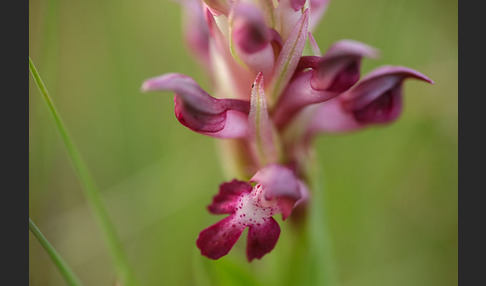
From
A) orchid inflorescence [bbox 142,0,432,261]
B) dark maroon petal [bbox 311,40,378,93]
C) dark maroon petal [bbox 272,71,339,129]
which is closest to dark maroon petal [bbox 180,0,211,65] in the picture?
orchid inflorescence [bbox 142,0,432,261]

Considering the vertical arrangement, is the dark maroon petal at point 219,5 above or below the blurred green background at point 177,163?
above

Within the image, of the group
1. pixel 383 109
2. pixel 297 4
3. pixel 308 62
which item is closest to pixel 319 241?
pixel 383 109

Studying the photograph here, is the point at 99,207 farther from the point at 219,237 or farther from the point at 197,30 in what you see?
the point at 197,30

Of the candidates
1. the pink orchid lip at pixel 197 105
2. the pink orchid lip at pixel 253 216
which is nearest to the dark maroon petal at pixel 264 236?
the pink orchid lip at pixel 253 216

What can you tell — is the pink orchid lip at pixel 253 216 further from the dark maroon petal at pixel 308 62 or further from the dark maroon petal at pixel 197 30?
the dark maroon petal at pixel 197 30

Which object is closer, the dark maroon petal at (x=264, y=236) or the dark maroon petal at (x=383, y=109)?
the dark maroon petal at (x=264, y=236)
